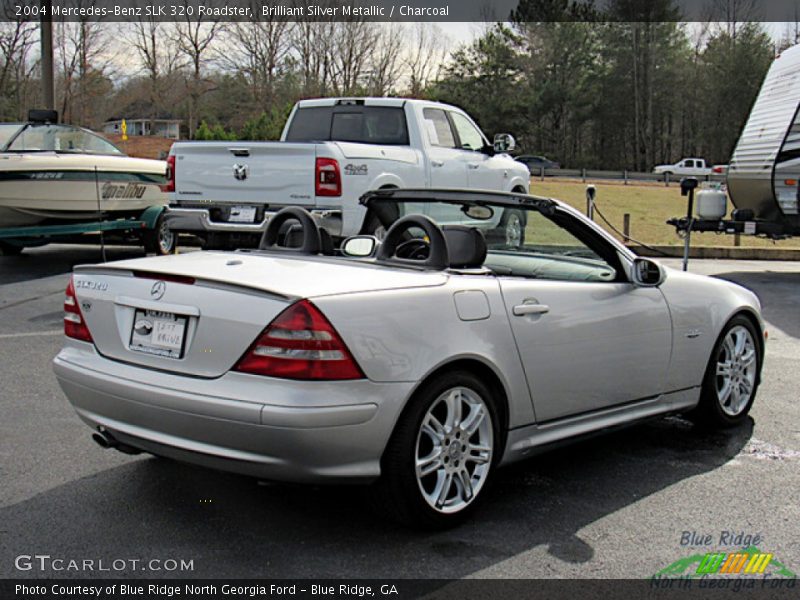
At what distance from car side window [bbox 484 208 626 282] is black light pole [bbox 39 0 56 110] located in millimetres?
17228

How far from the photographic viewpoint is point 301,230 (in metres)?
5.09

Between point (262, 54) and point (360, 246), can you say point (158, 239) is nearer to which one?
point (360, 246)

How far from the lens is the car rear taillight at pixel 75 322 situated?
421 centimetres

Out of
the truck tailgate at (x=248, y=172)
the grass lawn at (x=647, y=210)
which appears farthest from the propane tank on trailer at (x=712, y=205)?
the truck tailgate at (x=248, y=172)

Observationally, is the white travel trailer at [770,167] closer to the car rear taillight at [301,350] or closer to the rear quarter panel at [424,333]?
the rear quarter panel at [424,333]

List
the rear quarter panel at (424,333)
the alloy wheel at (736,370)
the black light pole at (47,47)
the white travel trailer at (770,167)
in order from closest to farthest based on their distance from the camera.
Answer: the rear quarter panel at (424,333) < the alloy wheel at (736,370) < the white travel trailer at (770,167) < the black light pole at (47,47)

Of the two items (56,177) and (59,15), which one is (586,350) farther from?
(59,15)

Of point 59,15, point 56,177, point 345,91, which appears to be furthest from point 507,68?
point 56,177

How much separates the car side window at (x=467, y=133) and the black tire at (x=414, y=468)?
9381mm

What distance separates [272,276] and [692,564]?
2039 mm

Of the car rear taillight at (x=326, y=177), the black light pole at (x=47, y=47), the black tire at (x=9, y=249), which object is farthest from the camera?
the black light pole at (x=47, y=47)

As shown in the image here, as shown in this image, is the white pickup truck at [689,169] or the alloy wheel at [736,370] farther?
the white pickup truck at [689,169]

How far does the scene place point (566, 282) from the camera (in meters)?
4.66

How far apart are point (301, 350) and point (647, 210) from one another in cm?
2630
